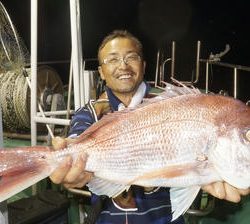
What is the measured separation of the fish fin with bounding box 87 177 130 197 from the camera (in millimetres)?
2143

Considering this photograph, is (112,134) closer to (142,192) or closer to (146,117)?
(146,117)

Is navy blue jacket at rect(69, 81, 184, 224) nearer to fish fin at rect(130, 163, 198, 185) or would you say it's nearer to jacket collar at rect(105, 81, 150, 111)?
jacket collar at rect(105, 81, 150, 111)

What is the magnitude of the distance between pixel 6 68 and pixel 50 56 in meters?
11.6

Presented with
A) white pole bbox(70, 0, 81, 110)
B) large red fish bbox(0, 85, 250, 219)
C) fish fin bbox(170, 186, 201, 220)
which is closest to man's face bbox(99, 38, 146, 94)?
large red fish bbox(0, 85, 250, 219)

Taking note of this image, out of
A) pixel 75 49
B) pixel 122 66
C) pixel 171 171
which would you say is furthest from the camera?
pixel 75 49

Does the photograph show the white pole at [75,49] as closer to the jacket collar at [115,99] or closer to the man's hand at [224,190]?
the jacket collar at [115,99]

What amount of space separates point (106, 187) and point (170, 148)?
39cm

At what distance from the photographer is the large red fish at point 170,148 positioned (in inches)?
79.8

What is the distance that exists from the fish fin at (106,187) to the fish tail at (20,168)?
280 mm

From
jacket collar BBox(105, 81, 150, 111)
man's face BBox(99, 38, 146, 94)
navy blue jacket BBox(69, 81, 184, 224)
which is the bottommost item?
navy blue jacket BBox(69, 81, 184, 224)

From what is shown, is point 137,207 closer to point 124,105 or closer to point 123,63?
point 124,105

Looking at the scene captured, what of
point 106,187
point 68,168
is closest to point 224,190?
point 106,187

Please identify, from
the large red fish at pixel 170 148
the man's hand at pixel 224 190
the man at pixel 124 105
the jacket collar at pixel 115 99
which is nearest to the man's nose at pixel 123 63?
the man at pixel 124 105

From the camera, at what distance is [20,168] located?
6.15 feet
